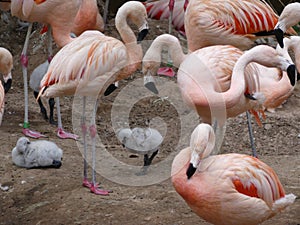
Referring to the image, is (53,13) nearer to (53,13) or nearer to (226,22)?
(53,13)

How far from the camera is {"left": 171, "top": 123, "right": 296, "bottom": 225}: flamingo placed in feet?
14.5

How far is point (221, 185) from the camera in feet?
14.5

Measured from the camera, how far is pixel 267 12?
262 inches

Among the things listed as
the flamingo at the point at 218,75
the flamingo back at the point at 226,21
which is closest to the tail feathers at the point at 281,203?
the flamingo at the point at 218,75

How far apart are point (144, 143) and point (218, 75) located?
0.94 metres

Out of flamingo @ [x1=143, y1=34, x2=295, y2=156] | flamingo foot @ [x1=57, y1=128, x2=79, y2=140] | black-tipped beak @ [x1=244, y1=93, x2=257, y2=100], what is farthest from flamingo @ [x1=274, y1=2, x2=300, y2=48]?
flamingo foot @ [x1=57, y1=128, x2=79, y2=140]

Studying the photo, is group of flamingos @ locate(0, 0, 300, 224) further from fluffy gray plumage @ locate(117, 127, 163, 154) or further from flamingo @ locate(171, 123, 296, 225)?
fluffy gray plumage @ locate(117, 127, 163, 154)

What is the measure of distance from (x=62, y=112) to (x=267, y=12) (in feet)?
7.88

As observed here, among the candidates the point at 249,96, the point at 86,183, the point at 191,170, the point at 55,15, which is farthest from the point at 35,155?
the point at 191,170

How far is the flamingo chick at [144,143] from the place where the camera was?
19.7ft

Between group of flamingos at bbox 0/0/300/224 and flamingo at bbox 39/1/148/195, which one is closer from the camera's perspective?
group of flamingos at bbox 0/0/300/224

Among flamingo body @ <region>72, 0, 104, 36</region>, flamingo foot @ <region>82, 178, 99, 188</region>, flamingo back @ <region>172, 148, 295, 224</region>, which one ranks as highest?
flamingo back @ <region>172, 148, 295, 224</region>

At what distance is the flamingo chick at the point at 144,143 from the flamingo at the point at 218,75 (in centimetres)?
63

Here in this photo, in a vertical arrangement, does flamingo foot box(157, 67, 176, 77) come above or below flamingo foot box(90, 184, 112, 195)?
below
